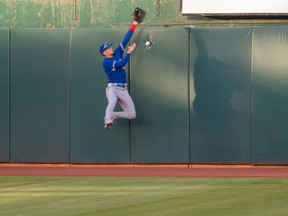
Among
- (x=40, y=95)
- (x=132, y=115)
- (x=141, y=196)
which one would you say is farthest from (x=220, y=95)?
(x=141, y=196)

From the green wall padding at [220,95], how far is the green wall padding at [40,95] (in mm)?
2184

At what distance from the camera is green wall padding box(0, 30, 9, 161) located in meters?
16.5

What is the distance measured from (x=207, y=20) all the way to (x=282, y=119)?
2.37 m

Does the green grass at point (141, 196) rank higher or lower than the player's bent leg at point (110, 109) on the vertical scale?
lower

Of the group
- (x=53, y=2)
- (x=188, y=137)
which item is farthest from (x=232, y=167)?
(x=53, y=2)

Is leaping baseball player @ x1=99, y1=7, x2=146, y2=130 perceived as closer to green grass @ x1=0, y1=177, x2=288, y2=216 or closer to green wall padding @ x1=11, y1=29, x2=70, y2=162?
green wall padding @ x1=11, y1=29, x2=70, y2=162

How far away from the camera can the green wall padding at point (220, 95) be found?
15.8 meters

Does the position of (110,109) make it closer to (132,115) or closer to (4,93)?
(132,115)

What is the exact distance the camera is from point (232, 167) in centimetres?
1603

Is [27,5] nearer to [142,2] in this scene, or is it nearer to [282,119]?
[142,2]

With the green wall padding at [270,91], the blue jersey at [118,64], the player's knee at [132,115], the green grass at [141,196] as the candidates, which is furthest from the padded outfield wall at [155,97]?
the green grass at [141,196]

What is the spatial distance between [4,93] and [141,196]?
18.1 ft

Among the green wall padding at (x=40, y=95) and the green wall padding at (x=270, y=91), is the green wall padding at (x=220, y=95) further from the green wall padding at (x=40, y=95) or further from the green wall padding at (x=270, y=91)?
the green wall padding at (x=40, y=95)

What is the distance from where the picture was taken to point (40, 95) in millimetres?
16547
